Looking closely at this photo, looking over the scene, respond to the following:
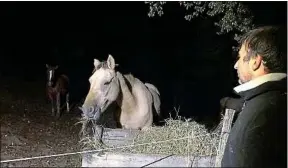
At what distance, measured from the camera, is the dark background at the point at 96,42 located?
39.7 feet

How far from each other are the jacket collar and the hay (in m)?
1.66

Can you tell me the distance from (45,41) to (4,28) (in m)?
1.26

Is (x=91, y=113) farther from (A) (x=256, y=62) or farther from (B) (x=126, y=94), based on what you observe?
(A) (x=256, y=62)

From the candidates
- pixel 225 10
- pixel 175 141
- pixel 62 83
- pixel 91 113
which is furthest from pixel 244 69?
pixel 62 83

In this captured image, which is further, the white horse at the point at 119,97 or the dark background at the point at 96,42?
the dark background at the point at 96,42

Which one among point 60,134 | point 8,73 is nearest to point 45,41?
point 8,73

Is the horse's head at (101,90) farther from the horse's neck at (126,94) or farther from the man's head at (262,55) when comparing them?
the man's head at (262,55)

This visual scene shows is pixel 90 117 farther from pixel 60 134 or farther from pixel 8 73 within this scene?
pixel 8 73

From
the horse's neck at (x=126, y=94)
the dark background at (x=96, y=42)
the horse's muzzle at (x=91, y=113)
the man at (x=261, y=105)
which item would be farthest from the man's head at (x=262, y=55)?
the dark background at (x=96, y=42)

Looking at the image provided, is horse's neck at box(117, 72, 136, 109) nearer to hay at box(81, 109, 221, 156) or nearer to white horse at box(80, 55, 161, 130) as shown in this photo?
white horse at box(80, 55, 161, 130)

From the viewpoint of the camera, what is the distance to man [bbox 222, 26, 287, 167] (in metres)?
1.32

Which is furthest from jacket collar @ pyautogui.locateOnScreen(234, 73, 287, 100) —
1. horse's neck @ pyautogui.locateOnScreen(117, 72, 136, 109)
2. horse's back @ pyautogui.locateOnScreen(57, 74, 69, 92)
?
horse's back @ pyautogui.locateOnScreen(57, 74, 69, 92)

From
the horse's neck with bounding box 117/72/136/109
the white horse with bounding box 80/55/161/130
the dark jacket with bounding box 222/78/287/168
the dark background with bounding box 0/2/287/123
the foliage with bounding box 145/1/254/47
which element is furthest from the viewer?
→ the dark background with bounding box 0/2/287/123

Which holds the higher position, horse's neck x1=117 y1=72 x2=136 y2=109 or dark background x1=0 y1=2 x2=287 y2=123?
dark background x1=0 y1=2 x2=287 y2=123
